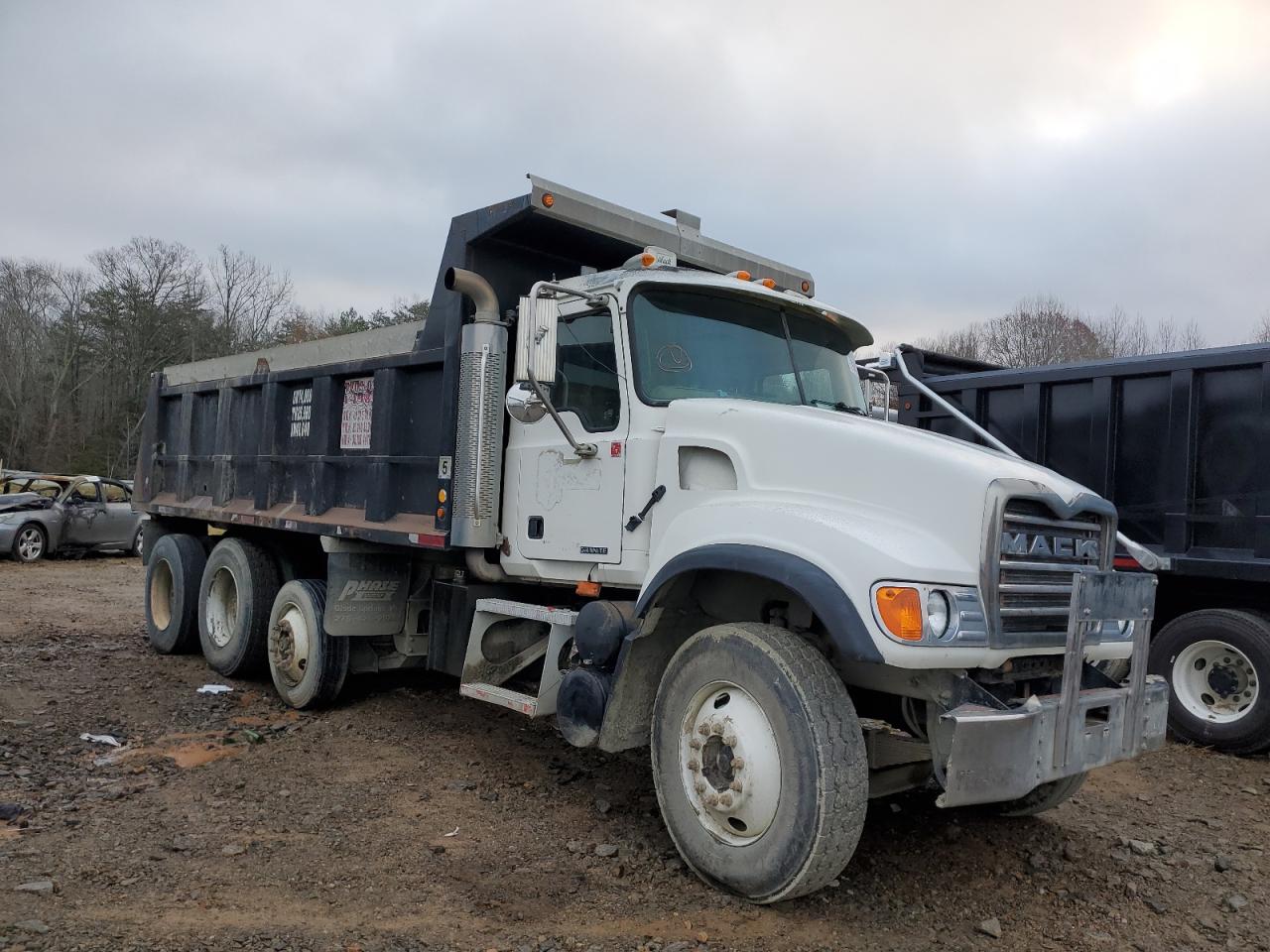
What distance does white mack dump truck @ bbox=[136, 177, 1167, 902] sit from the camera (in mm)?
3586

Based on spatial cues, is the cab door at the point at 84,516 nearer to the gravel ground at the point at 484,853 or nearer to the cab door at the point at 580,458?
the gravel ground at the point at 484,853

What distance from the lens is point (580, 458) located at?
500 centimetres

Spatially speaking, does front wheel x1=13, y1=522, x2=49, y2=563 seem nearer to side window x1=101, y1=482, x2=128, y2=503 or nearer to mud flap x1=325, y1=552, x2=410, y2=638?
side window x1=101, y1=482, x2=128, y2=503

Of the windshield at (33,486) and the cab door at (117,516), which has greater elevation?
the windshield at (33,486)

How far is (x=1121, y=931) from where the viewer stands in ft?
12.4

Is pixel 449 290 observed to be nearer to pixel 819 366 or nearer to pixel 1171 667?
pixel 819 366

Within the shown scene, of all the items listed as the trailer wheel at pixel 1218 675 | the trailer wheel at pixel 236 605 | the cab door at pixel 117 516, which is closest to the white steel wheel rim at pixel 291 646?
the trailer wheel at pixel 236 605

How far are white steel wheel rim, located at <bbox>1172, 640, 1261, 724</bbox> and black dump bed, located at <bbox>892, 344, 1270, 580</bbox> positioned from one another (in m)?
0.56

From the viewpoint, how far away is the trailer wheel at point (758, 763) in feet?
11.6

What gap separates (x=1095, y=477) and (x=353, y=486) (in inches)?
213

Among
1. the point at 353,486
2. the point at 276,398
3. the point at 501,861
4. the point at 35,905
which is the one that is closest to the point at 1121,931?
the point at 501,861

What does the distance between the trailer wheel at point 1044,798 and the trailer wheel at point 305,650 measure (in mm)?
4343

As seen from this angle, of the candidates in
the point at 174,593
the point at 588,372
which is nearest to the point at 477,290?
the point at 588,372

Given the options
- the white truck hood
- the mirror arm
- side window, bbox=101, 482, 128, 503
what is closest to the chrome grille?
the white truck hood
